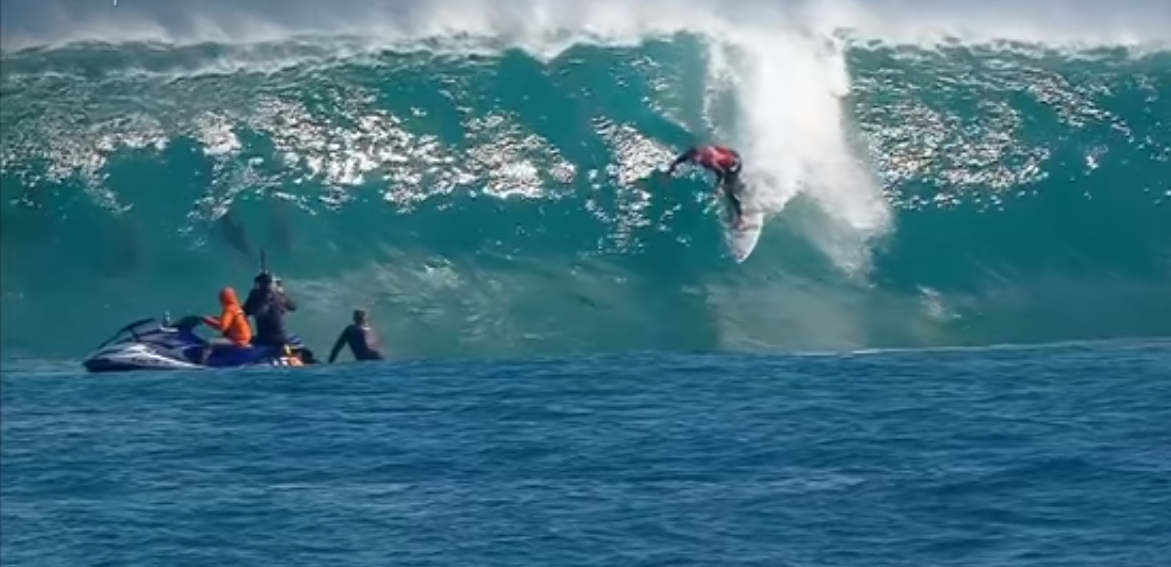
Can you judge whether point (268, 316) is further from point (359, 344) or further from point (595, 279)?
point (595, 279)

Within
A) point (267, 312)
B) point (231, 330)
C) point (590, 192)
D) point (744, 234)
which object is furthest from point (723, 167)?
point (231, 330)

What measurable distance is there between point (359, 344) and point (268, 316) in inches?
29.9

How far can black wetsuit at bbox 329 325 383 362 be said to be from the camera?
2027cm

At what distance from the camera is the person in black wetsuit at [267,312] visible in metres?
19.9

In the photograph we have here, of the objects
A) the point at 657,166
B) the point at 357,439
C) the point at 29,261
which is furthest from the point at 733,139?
the point at 357,439

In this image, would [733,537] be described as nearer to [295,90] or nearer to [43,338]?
[43,338]

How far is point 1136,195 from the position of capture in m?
23.5

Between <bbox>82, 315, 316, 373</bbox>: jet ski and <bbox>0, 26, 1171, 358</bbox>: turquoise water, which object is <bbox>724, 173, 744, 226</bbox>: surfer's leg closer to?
<bbox>0, 26, 1171, 358</bbox>: turquoise water

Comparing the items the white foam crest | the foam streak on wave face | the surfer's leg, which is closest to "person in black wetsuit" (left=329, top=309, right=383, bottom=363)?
the surfer's leg

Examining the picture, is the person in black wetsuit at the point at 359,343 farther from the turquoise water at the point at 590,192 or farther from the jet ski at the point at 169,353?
the turquoise water at the point at 590,192

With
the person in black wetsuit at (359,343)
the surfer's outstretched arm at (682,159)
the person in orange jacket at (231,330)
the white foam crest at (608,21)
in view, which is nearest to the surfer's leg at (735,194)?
the surfer's outstretched arm at (682,159)

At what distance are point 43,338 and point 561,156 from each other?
514 centimetres

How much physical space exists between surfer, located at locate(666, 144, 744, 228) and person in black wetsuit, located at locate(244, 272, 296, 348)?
4254 mm

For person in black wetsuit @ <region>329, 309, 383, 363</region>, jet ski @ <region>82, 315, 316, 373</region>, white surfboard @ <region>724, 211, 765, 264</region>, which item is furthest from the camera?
white surfboard @ <region>724, 211, 765, 264</region>
